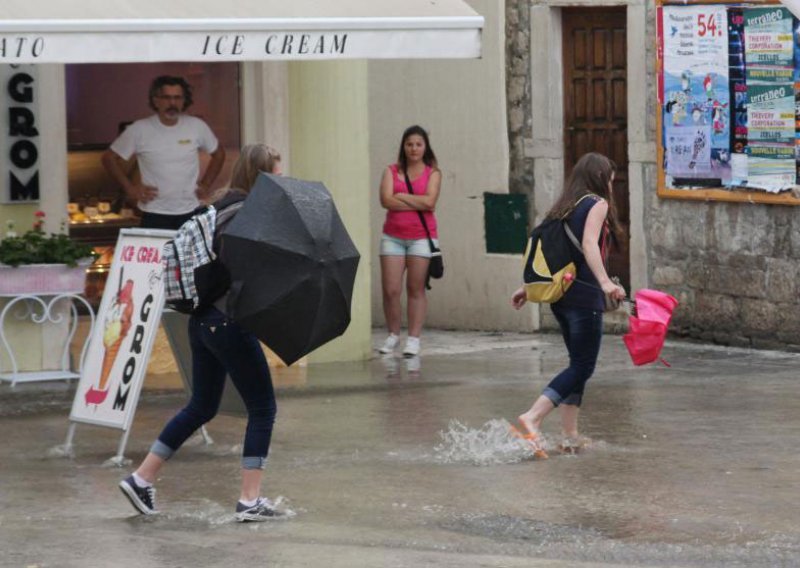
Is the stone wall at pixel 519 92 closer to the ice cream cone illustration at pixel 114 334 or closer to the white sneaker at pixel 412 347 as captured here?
the white sneaker at pixel 412 347

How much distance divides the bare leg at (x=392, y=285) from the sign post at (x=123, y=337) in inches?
171

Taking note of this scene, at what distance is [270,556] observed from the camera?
7.38 m

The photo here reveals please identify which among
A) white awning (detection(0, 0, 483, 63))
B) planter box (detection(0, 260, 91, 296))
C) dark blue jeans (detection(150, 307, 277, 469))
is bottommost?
dark blue jeans (detection(150, 307, 277, 469))

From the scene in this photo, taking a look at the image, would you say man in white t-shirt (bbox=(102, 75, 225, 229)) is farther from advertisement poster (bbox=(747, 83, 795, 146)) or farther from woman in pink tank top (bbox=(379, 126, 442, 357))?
advertisement poster (bbox=(747, 83, 795, 146))

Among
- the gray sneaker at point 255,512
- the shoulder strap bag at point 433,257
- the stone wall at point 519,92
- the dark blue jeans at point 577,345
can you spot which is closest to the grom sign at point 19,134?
the shoulder strap bag at point 433,257

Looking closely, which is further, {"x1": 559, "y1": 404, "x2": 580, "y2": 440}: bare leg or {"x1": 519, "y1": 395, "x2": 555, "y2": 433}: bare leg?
{"x1": 559, "y1": 404, "x2": 580, "y2": 440}: bare leg

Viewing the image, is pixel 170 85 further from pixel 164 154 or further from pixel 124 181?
pixel 124 181

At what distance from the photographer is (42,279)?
11727 millimetres

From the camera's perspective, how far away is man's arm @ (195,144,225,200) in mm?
12742

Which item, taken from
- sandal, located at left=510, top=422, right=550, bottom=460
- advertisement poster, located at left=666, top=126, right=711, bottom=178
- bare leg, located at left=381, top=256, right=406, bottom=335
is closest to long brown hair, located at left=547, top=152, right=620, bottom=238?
sandal, located at left=510, top=422, right=550, bottom=460

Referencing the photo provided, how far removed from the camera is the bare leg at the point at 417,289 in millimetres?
13844

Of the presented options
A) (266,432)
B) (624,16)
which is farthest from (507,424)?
(624,16)

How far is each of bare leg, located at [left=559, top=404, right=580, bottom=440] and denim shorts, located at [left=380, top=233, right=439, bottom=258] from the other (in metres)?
4.15

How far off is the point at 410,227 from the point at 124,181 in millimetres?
2298
